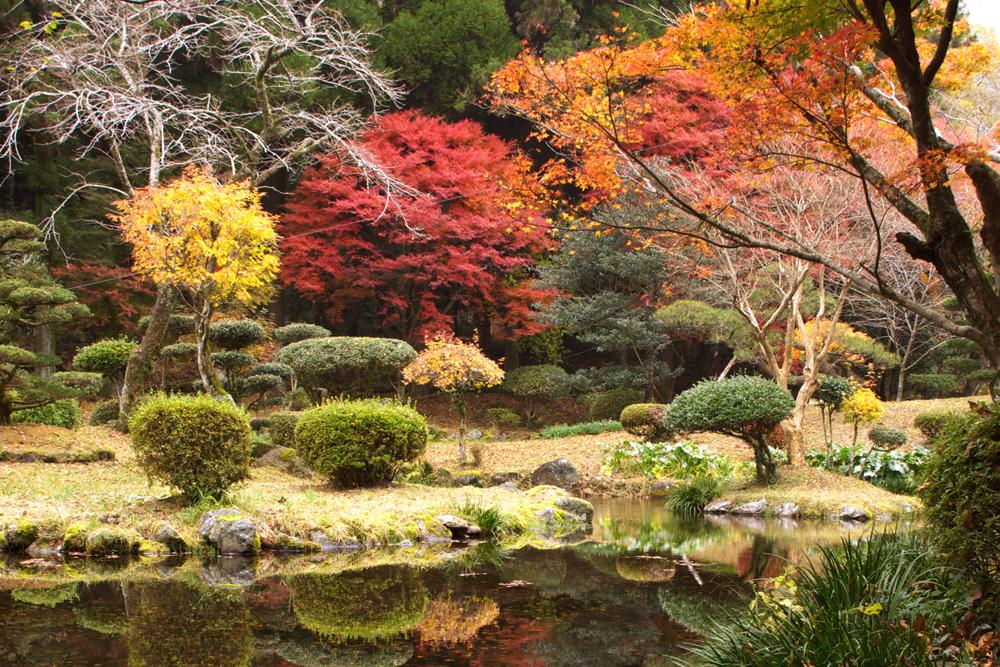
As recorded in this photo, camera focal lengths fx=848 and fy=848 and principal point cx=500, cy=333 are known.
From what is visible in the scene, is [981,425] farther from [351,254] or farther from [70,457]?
[351,254]

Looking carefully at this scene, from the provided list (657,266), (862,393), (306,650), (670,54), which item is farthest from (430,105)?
(306,650)

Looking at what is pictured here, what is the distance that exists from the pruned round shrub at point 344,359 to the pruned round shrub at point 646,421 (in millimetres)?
3737

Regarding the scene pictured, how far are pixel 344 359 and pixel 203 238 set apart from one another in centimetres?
340

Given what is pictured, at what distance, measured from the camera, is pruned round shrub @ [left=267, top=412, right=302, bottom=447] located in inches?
470

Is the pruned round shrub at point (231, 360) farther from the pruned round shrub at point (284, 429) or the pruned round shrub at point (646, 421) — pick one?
the pruned round shrub at point (646, 421)

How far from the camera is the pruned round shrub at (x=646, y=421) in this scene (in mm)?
13914

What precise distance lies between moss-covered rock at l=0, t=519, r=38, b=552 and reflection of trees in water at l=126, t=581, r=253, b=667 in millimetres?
1716

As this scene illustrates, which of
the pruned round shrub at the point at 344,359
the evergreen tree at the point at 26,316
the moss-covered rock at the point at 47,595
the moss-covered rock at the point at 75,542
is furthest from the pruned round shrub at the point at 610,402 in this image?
the moss-covered rock at the point at 47,595

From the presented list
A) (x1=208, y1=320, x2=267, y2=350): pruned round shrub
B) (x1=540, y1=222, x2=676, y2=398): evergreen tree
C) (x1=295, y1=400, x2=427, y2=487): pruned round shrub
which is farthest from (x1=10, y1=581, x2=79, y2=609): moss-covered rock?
(x1=540, y1=222, x2=676, y2=398): evergreen tree

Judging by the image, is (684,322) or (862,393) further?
(684,322)

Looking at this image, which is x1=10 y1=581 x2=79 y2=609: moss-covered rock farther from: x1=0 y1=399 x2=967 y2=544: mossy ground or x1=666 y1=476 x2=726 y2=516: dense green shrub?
x1=666 y1=476 x2=726 y2=516: dense green shrub

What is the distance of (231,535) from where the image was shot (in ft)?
23.0

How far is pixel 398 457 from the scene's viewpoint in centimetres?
925

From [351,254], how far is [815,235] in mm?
9086
